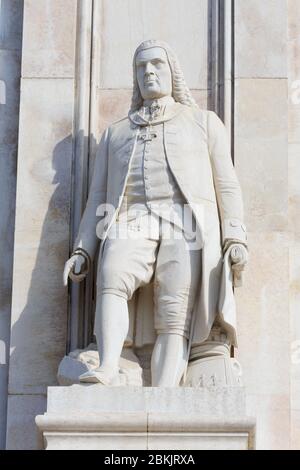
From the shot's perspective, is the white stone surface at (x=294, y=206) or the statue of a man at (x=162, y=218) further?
the white stone surface at (x=294, y=206)

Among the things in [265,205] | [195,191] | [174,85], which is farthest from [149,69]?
[265,205]

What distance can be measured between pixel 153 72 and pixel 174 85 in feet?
0.83

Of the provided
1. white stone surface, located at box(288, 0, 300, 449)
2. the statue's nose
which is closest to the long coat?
the statue's nose

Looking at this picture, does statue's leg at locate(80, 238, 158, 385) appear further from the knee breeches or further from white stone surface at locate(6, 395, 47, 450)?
white stone surface at locate(6, 395, 47, 450)

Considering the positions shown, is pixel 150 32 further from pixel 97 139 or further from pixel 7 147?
pixel 7 147

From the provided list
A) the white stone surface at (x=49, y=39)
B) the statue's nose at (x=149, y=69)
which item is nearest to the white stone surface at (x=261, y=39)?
the statue's nose at (x=149, y=69)

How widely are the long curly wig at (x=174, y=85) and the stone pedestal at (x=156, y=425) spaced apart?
2803 millimetres

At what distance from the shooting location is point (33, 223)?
15242 millimetres

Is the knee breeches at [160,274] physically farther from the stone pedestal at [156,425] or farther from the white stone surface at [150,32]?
the white stone surface at [150,32]

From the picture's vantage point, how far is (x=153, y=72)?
14.9 metres

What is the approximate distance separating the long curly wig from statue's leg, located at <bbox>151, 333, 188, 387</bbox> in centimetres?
201

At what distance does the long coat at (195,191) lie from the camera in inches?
562

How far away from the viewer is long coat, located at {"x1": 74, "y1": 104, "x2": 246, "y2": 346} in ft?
46.8

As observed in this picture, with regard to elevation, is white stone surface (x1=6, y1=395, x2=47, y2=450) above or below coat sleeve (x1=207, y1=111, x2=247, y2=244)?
below
